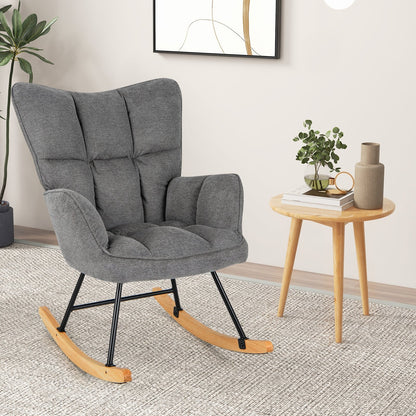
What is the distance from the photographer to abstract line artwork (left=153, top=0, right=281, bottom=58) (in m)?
3.31

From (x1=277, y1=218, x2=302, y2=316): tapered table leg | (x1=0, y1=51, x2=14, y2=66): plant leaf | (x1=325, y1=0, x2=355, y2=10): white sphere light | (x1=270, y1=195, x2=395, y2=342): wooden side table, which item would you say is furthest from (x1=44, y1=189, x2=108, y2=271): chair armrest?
(x1=0, y1=51, x2=14, y2=66): plant leaf

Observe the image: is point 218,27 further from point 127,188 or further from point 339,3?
point 127,188

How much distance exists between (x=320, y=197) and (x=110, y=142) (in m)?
0.79

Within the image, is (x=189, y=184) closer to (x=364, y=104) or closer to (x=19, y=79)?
(x=364, y=104)

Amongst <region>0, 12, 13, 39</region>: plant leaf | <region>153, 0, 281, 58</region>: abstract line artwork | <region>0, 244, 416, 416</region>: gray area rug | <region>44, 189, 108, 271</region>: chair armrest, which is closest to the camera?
<region>0, 244, 416, 416</region>: gray area rug

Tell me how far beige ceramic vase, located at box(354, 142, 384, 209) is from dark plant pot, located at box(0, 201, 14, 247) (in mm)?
1972

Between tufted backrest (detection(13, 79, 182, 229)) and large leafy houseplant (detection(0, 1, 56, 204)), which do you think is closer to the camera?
tufted backrest (detection(13, 79, 182, 229))

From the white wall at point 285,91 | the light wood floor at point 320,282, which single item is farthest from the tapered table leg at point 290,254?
the white wall at point 285,91

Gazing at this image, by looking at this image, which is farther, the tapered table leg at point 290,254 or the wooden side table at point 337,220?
the tapered table leg at point 290,254

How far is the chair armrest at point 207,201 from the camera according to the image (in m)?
2.55

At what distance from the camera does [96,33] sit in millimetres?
3771

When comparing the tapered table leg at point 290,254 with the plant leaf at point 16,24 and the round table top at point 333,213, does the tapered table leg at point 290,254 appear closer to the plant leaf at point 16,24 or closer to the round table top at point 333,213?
the round table top at point 333,213

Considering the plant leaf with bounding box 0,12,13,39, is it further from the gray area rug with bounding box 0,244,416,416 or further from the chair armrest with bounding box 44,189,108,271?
the chair armrest with bounding box 44,189,108,271

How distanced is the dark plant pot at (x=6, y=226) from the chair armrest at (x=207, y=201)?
1358mm
